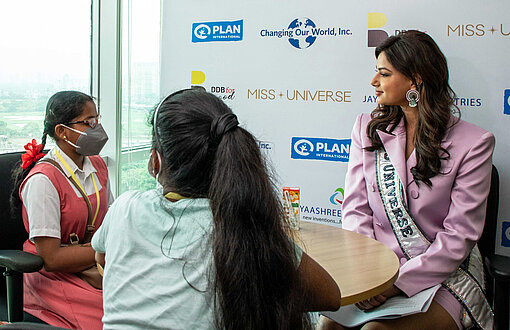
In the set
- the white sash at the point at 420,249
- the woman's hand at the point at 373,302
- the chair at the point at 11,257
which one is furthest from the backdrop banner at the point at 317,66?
the chair at the point at 11,257

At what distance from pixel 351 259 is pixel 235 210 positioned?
2.83 feet

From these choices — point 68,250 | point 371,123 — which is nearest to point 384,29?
point 371,123

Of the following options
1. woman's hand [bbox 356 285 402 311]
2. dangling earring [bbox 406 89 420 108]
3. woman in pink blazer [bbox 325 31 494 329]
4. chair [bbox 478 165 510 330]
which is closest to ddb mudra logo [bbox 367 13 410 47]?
woman in pink blazer [bbox 325 31 494 329]

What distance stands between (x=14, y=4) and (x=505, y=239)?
10.4 ft

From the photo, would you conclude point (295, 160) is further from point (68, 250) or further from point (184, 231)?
point (184, 231)

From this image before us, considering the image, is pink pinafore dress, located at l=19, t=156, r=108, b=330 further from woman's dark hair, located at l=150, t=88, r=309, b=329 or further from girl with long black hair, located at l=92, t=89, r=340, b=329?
woman's dark hair, located at l=150, t=88, r=309, b=329

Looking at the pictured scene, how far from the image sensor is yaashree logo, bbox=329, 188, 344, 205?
10.1 feet

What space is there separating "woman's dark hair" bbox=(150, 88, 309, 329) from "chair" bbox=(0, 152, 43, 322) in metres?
0.96

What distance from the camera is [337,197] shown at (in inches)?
122

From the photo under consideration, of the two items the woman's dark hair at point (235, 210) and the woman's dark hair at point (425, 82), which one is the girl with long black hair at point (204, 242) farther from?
the woman's dark hair at point (425, 82)

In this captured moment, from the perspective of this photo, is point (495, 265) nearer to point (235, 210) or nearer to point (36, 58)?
point (235, 210)

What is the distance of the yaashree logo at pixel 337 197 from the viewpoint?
3.07 m

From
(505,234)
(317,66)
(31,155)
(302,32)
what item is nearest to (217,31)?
(302,32)

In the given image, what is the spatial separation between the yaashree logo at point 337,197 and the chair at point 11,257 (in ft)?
5.68
